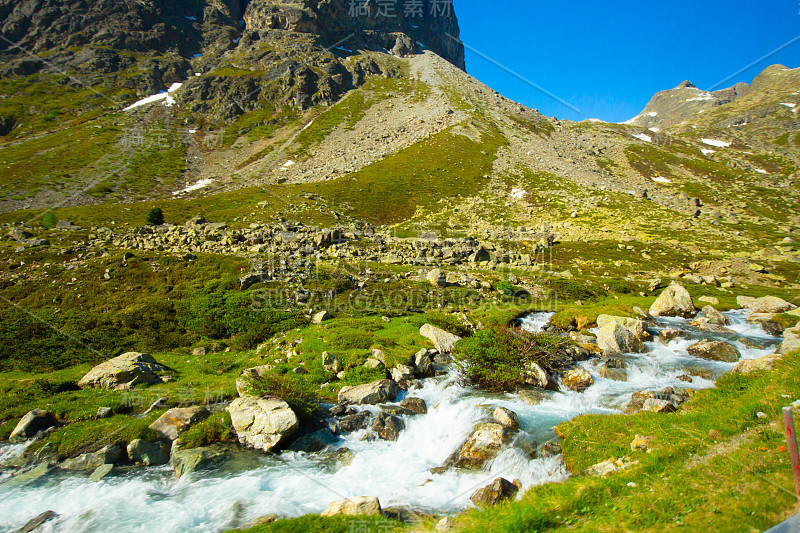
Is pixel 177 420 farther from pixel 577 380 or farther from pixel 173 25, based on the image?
pixel 173 25

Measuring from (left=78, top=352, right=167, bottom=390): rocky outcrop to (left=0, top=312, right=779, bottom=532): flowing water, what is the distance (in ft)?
12.1

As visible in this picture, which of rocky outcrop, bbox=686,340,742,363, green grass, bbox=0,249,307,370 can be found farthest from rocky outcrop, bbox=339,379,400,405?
rocky outcrop, bbox=686,340,742,363

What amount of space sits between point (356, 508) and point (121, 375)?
38.9 ft

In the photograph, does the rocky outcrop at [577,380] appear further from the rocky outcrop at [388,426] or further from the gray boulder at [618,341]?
the rocky outcrop at [388,426]

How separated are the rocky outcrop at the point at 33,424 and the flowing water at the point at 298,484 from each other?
461 mm

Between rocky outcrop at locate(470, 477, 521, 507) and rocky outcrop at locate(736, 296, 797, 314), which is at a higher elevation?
rocky outcrop at locate(736, 296, 797, 314)

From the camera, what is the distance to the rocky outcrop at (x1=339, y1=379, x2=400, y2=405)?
1347 cm

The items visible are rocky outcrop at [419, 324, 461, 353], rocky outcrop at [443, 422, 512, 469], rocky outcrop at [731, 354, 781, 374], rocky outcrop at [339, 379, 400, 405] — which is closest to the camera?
rocky outcrop at [443, 422, 512, 469]

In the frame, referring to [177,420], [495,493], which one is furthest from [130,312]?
[495,493]

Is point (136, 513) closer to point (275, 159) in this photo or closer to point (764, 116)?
point (275, 159)

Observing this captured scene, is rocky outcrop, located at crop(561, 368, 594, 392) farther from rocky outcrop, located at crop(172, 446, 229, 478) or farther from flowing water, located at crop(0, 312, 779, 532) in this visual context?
rocky outcrop, located at crop(172, 446, 229, 478)

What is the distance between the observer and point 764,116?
17038cm

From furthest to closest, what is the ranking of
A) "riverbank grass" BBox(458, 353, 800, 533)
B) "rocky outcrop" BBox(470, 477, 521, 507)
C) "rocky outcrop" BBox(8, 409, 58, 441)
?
"rocky outcrop" BBox(8, 409, 58, 441), "rocky outcrop" BBox(470, 477, 521, 507), "riverbank grass" BBox(458, 353, 800, 533)

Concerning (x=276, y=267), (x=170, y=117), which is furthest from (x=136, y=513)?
(x=170, y=117)
